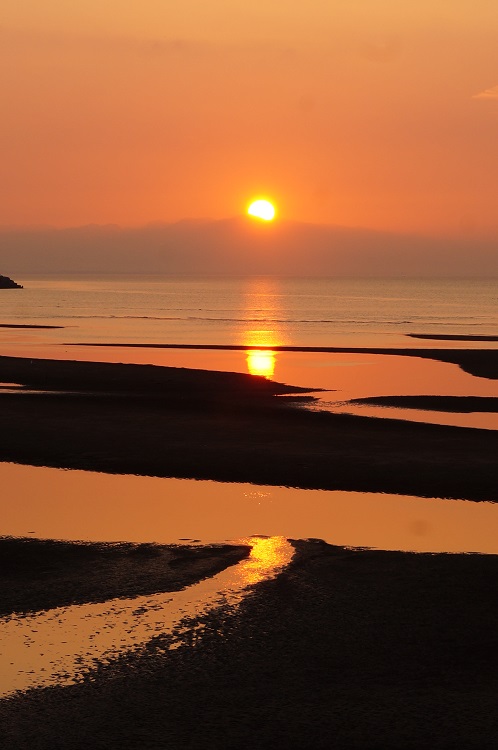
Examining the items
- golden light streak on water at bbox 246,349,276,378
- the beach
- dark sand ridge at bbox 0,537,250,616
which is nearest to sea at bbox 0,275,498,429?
golden light streak on water at bbox 246,349,276,378

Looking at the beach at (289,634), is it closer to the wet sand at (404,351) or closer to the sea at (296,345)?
the sea at (296,345)

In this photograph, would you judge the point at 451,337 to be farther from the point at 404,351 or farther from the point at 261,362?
the point at 261,362

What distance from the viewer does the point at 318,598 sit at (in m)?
12.7

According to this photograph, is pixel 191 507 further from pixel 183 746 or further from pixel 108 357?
pixel 108 357

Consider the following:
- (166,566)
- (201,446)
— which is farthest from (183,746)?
(201,446)

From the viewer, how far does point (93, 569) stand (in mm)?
13719

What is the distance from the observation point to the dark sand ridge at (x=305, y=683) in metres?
8.68

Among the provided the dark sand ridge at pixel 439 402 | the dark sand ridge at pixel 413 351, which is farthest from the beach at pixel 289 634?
the dark sand ridge at pixel 413 351

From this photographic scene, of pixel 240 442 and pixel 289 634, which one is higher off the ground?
pixel 240 442

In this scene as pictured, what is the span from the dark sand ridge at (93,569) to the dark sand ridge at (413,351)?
115 feet

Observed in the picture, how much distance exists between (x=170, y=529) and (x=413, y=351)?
46.4 m

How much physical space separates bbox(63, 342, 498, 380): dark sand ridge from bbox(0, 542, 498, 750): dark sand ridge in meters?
36.4

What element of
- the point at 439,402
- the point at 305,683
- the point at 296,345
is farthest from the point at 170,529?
the point at 296,345

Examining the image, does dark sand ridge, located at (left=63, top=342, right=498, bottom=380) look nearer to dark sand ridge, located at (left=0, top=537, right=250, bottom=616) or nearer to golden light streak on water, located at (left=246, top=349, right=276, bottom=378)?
golden light streak on water, located at (left=246, top=349, right=276, bottom=378)
